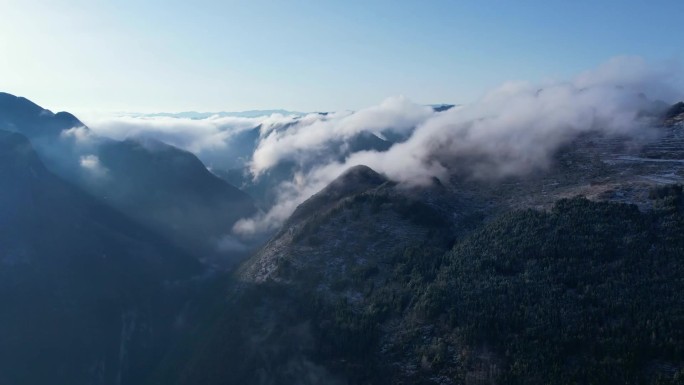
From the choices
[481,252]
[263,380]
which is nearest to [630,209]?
[481,252]

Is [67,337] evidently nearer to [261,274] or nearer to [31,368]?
[31,368]

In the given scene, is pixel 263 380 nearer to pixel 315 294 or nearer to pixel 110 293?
pixel 315 294

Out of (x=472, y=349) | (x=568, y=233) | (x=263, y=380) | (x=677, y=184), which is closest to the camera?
(x=472, y=349)

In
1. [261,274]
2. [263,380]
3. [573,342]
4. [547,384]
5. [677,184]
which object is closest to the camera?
[547,384]

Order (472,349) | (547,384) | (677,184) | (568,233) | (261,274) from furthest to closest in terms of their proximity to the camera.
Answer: (261,274) < (677,184) < (568,233) < (472,349) < (547,384)

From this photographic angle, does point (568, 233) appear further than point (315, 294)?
No

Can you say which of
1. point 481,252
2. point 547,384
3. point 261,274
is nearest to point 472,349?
point 547,384

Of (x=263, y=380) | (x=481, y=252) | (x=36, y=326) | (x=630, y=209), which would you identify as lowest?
(x=263, y=380)

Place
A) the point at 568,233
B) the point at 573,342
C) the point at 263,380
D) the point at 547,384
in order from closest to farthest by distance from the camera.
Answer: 1. the point at 547,384
2. the point at 573,342
3. the point at 263,380
4. the point at 568,233

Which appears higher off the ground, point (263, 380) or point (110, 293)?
point (110, 293)
